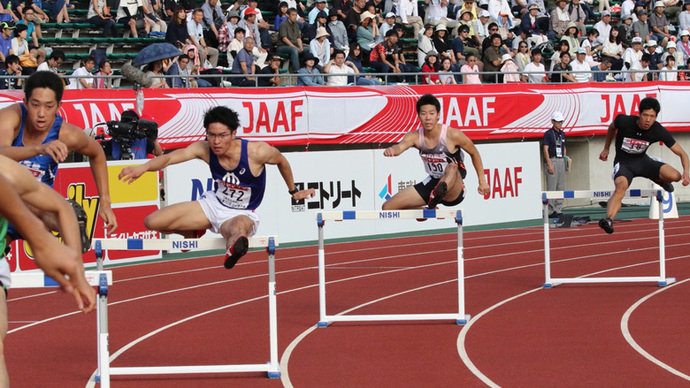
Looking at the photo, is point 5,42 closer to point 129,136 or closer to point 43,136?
point 129,136

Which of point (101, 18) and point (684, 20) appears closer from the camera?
point (101, 18)

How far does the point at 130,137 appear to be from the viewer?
1312 cm

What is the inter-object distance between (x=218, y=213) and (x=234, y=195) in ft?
0.58

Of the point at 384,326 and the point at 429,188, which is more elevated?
the point at 429,188

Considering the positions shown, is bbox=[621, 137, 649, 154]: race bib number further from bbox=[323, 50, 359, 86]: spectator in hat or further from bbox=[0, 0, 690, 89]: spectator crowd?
bbox=[323, 50, 359, 86]: spectator in hat

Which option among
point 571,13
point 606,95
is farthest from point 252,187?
point 571,13

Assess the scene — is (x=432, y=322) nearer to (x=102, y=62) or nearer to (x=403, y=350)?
(x=403, y=350)

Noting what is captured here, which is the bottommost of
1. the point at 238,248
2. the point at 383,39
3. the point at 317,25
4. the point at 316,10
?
the point at 238,248

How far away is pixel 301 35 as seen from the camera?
19953 millimetres

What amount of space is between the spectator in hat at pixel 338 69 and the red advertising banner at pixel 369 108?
2.57 feet

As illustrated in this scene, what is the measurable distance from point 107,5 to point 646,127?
10.4 meters

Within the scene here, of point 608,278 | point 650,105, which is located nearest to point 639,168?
point 650,105

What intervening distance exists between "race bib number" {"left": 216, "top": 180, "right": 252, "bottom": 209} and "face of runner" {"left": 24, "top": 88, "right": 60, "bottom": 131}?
6.99 ft

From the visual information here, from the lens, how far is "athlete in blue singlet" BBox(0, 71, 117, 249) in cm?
591
